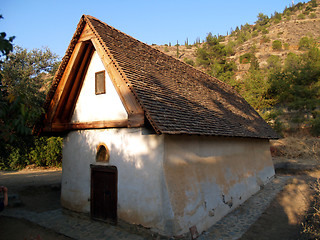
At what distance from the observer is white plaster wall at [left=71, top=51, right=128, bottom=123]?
805 centimetres

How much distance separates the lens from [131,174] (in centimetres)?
720

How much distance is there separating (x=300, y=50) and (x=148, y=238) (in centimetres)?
7243

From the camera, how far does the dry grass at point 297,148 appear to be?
24.4 metres

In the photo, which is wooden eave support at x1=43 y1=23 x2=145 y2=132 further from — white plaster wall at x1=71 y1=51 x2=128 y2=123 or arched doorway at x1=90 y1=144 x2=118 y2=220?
arched doorway at x1=90 y1=144 x2=118 y2=220

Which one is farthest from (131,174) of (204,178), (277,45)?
(277,45)

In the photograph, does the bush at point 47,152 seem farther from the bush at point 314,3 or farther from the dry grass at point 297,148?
the bush at point 314,3

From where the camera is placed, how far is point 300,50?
62.6m

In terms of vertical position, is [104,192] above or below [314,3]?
below

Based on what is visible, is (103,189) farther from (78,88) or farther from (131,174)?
(78,88)

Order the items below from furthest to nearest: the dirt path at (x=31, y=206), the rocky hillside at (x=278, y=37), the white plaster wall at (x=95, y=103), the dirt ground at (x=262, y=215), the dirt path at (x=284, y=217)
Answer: the rocky hillside at (x=278, y=37) < the white plaster wall at (x=95, y=103) < the dirt path at (x=284, y=217) < the dirt ground at (x=262, y=215) < the dirt path at (x=31, y=206)

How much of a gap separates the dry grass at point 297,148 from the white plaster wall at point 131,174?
76.4ft

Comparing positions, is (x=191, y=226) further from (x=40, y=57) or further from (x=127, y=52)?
(x=40, y=57)

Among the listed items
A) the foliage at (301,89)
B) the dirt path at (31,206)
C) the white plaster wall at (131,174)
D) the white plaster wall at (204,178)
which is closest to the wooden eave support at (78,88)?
the white plaster wall at (131,174)

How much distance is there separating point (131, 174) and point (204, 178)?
8.57 ft
